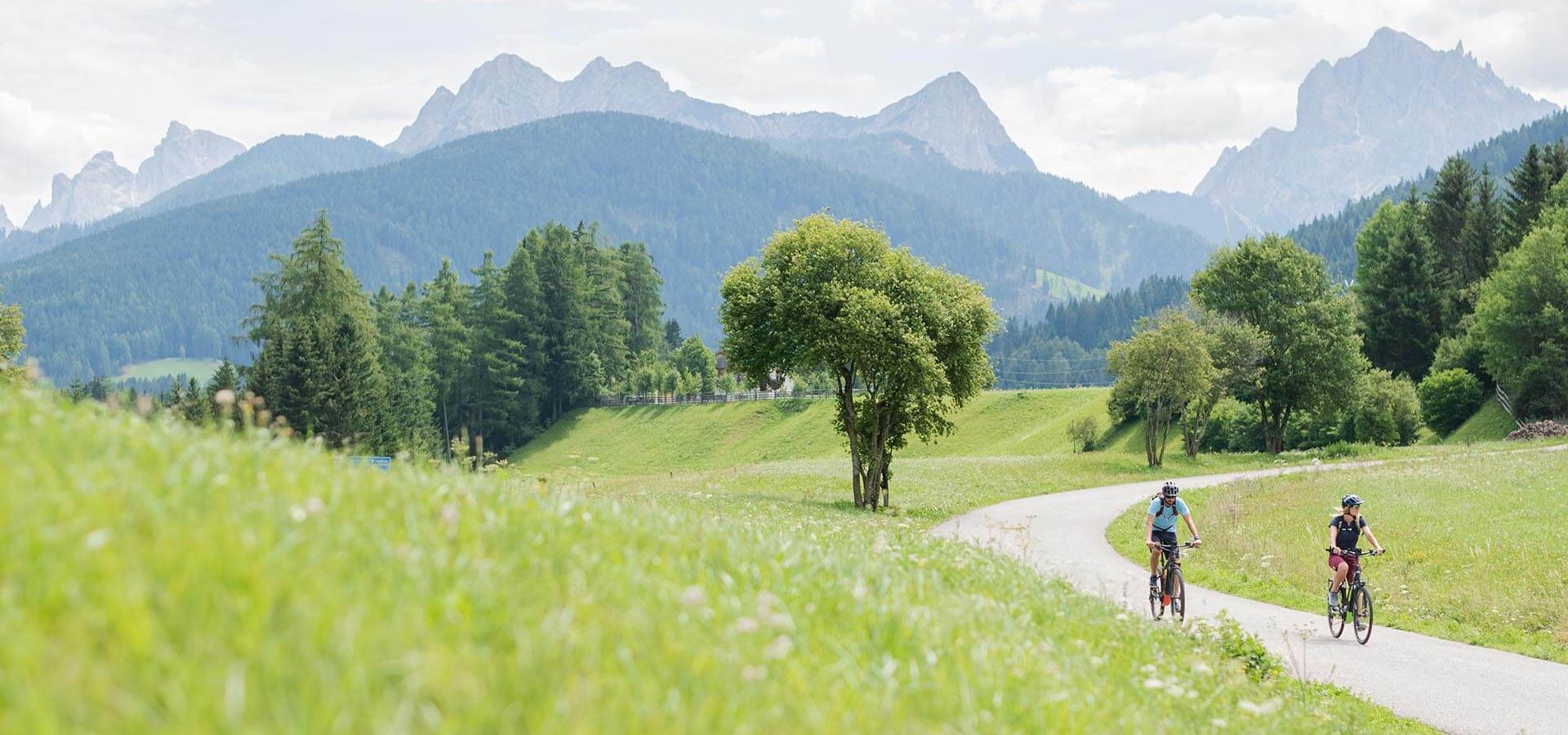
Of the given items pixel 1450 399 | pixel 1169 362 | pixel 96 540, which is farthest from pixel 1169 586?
pixel 1450 399

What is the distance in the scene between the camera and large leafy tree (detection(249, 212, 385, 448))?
2783 inches

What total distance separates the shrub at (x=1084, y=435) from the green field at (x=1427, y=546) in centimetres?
4025

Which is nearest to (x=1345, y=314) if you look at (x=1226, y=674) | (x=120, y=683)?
(x=1226, y=674)

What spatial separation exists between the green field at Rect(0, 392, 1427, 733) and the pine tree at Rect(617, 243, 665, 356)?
135474 mm

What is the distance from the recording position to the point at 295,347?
71312 millimetres

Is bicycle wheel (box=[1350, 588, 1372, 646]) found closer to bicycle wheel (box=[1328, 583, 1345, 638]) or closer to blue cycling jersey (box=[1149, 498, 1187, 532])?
bicycle wheel (box=[1328, 583, 1345, 638])

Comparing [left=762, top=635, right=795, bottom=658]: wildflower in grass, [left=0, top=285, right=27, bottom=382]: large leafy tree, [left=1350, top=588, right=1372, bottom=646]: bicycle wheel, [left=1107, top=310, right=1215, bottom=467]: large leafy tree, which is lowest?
[left=1350, top=588, right=1372, bottom=646]: bicycle wheel

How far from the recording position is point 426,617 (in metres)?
4.18

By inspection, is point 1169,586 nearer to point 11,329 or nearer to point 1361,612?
point 1361,612

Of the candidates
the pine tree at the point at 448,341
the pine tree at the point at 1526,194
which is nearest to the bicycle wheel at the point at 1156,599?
the pine tree at the point at 1526,194

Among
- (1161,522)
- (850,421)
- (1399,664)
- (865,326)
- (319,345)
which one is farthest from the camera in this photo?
(319,345)

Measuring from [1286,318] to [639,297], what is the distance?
296 ft

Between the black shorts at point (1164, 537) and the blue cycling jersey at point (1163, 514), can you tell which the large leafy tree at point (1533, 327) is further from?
the black shorts at point (1164, 537)

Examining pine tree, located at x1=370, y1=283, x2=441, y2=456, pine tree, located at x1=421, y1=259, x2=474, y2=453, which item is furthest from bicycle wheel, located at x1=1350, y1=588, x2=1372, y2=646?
pine tree, located at x1=421, y1=259, x2=474, y2=453
